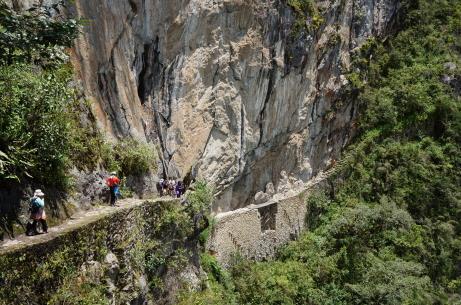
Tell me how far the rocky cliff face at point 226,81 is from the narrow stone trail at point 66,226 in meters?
2.66

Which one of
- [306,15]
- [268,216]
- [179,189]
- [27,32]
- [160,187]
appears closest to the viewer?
[27,32]

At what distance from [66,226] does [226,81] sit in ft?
30.3

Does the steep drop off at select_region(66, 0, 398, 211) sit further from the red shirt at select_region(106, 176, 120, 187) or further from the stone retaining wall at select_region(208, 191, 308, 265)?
the red shirt at select_region(106, 176, 120, 187)

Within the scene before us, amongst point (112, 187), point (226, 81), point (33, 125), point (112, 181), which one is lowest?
point (112, 187)

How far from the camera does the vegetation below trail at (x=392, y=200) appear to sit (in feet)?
55.2

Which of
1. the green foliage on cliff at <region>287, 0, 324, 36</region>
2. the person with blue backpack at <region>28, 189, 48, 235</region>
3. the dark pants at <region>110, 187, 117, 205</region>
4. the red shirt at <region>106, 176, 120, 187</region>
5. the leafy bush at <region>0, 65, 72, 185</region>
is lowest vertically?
the person with blue backpack at <region>28, 189, 48, 235</region>

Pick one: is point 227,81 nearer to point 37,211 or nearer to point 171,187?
point 171,187

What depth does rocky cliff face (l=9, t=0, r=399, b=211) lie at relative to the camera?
1212 centimetres

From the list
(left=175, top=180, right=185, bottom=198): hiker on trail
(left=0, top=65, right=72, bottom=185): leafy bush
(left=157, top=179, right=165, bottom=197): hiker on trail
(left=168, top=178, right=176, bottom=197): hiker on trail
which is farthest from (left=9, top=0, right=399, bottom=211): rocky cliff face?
(left=0, top=65, right=72, bottom=185): leafy bush

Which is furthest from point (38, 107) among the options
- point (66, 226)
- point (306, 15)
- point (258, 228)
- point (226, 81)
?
point (306, 15)

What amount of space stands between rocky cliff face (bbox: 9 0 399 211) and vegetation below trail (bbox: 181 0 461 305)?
1.57 m

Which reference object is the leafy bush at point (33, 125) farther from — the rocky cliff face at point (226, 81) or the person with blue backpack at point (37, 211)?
the rocky cliff face at point (226, 81)

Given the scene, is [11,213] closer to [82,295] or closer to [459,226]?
[82,295]

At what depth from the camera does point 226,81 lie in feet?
53.2
